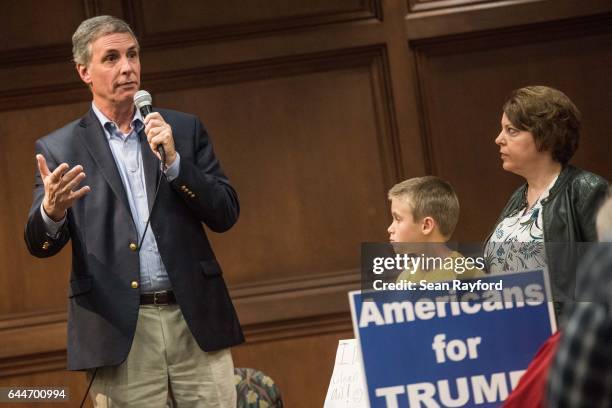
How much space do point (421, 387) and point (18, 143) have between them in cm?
331

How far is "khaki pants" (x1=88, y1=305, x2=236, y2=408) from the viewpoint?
9.72 ft

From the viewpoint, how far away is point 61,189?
2785 mm

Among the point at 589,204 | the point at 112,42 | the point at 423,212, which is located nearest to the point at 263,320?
the point at 423,212

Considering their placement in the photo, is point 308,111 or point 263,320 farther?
point 308,111

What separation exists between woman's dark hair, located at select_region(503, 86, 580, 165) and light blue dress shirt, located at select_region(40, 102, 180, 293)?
1.12m

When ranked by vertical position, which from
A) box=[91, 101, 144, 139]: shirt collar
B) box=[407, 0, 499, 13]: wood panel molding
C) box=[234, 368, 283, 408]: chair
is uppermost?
box=[407, 0, 499, 13]: wood panel molding

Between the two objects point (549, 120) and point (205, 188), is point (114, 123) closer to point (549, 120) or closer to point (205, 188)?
point (205, 188)

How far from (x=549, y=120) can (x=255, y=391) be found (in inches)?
50.5

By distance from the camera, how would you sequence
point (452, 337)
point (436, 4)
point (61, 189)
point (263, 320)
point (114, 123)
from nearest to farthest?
point (452, 337)
point (61, 189)
point (114, 123)
point (263, 320)
point (436, 4)

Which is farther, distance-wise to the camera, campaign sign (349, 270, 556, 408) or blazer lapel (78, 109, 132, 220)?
blazer lapel (78, 109, 132, 220)

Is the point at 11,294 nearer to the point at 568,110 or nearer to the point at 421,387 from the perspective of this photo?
the point at 568,110

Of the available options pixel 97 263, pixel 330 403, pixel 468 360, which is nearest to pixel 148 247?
pixel 97 263

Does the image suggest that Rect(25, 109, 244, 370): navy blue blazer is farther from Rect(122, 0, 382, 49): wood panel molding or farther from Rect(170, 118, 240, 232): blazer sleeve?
Rect(122, 0, 382, 49): wood panel molding

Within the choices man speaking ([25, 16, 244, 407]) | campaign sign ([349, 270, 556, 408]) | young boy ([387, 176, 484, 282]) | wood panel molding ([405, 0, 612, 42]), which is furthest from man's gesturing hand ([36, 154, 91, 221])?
wood panel molding ([405, 0, 612, 42])
